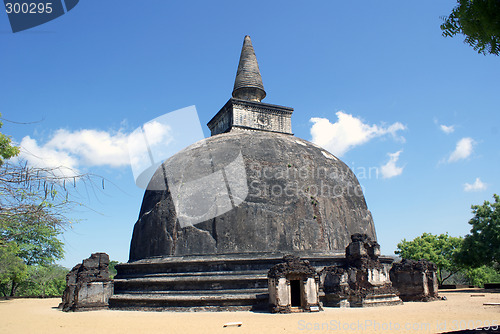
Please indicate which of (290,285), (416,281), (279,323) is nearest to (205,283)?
(290,285)

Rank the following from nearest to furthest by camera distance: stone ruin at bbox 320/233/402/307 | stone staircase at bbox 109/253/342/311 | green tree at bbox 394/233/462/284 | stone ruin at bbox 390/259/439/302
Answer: stone staircase at bbox 109/253/342/311, stone ruin at bbox 320/233/402/307, stone ruin at bbox 390/259/439/302, green tree at bbox 394/233/462/284

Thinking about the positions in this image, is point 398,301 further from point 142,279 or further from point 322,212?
point 142,279

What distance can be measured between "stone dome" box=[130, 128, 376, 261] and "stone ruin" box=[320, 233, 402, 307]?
35.8 inches

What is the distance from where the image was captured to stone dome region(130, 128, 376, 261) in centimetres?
1271

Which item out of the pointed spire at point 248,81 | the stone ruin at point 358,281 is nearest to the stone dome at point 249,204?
the stone ruin at point 358,281

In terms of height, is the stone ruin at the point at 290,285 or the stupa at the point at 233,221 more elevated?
the stupa at the point at 233,221

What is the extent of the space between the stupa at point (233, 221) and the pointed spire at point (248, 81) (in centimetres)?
465

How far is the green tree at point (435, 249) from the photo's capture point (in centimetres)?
2816

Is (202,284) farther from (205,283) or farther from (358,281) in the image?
(358,281)

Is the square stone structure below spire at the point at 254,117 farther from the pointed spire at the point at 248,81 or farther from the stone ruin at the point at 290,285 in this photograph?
the stone ruin at the point at 290,285

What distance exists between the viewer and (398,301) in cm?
1258

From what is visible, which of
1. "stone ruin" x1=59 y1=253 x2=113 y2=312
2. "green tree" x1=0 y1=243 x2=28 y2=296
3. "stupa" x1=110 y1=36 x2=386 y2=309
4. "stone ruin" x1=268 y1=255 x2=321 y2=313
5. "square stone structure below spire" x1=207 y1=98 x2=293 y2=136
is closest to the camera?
"stone ruin" x1=268 y1=255 x2=321 y2=313

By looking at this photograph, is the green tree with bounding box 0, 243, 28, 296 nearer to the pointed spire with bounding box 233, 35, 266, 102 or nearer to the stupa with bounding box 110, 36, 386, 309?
the stupa with bounding box 110, 36, 386, 309

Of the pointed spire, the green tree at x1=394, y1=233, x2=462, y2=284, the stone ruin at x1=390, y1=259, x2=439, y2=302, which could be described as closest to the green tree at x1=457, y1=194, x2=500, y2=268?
the green tree at x1=394, y1=233, x2=462, y2=284
